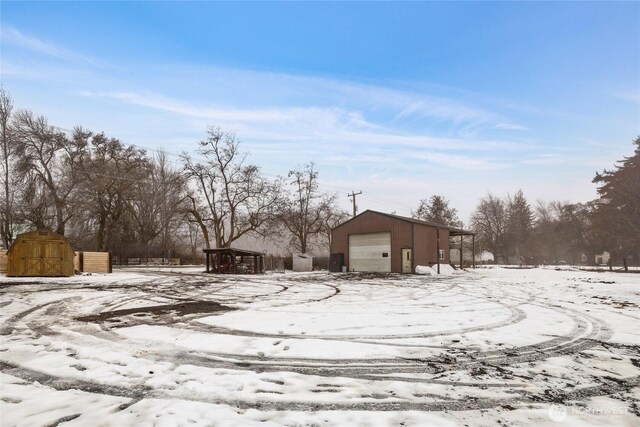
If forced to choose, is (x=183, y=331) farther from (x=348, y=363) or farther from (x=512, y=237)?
(x=512, y=237)

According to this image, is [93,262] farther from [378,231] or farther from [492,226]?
[492,226]

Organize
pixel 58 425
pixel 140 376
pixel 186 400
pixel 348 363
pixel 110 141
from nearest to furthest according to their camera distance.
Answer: pixel 58 425 → pixel 186 400 → pixel 140 376 → pixel 348 363 → pixel 110 141

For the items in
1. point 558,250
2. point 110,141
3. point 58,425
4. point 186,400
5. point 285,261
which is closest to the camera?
point 58,425

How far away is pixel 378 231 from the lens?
110 feet

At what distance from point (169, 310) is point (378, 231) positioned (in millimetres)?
25328

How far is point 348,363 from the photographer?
5.39 metres

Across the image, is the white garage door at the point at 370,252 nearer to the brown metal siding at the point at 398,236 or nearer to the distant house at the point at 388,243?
the distant house at the point at 388,243

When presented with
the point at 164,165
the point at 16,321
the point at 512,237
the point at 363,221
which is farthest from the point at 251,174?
the point at 512,237

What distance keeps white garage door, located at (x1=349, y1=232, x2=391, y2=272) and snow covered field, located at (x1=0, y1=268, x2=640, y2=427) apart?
2310 centimetres

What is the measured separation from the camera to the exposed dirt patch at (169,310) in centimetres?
902

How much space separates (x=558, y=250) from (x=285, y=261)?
58.5 meters

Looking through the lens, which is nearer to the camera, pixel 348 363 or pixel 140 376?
pixel 140 376

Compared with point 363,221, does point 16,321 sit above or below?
below

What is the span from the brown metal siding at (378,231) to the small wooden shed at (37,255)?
22.8 metres
